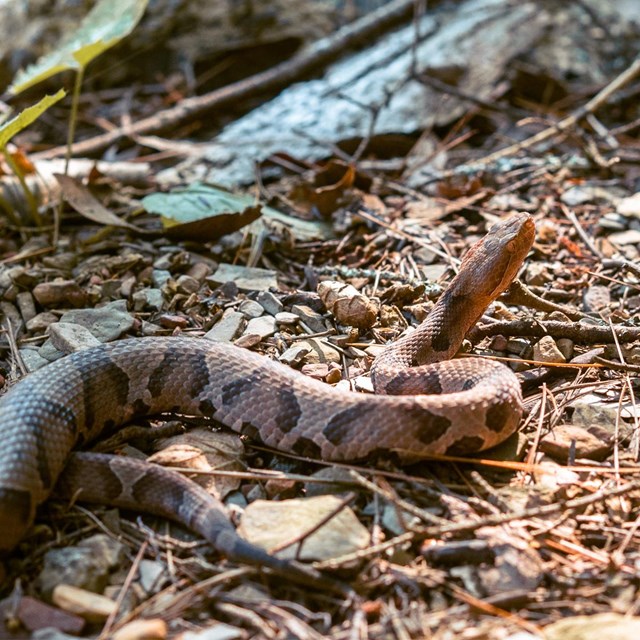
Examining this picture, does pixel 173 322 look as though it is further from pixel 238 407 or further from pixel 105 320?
pixel 238 407

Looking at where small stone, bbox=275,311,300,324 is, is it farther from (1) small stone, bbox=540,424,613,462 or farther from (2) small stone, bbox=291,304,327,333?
(1) small stone, bbox=540,424,613,462

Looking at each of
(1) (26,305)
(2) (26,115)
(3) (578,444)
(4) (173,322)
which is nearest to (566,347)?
(3) (578,444)

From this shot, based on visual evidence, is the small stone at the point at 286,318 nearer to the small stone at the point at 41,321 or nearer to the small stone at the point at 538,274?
the small stone at the point at 41,321

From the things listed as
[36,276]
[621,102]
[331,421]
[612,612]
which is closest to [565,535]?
[612,612]

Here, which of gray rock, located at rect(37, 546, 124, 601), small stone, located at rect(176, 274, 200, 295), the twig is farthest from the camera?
the twig

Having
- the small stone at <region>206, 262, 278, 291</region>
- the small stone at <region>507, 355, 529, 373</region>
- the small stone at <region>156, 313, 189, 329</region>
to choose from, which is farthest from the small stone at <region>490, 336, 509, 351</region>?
the small stone at <region>156, 313, 189, 329</region>
